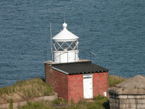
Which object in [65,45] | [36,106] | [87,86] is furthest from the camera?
[65,45]

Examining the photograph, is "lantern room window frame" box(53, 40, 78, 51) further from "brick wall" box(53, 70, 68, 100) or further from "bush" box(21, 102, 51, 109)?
"bush" box(21, 102, 51, 109)

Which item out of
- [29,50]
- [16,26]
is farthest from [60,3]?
[29,50]

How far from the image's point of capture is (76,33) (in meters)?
106

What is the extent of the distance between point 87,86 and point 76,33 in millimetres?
81330

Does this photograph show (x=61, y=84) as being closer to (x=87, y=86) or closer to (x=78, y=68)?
(x=78, y=68)

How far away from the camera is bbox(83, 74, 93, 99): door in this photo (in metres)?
25.7

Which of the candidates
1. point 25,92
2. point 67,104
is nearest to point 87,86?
point 67,104

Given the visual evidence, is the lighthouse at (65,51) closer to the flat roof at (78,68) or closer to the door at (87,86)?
the flat roof at (78,68)

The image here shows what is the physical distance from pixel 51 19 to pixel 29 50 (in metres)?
30.4

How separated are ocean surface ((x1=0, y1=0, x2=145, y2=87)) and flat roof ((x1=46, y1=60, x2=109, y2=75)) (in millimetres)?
36914

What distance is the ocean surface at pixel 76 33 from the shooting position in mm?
80188

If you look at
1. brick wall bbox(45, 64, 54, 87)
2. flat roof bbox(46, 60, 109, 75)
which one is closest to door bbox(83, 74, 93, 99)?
flat roof bbox(46, 60, 109, 75)

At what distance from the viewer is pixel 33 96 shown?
2572 centimetres

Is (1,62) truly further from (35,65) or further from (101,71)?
(101,71)
